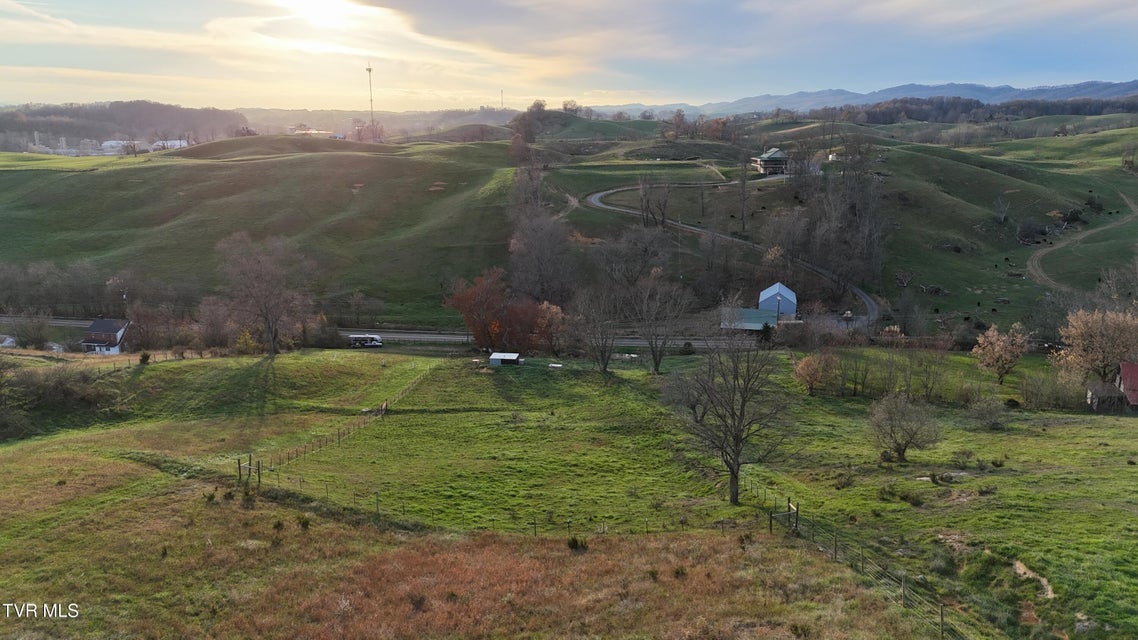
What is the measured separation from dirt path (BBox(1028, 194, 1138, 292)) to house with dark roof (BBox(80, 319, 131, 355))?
398ft

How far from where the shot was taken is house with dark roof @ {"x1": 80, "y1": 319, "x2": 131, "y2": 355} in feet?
234

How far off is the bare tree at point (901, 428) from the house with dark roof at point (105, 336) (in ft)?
263

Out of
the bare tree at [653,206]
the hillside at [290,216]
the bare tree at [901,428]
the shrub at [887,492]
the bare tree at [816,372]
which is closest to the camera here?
the shrub at [887,492]

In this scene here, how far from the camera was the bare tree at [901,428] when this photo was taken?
36.2 metres

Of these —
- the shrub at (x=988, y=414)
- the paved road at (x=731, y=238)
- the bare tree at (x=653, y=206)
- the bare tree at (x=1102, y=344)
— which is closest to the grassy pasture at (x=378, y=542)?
the shrub at (x=988, y=414)

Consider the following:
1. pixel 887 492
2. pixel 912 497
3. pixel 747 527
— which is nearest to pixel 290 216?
pixel 747 527

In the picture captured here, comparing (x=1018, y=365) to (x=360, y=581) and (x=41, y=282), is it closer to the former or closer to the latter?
(x=360, y=581)

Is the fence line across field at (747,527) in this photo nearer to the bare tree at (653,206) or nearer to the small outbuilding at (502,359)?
the small outbuilding at (502,359)

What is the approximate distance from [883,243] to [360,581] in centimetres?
9257

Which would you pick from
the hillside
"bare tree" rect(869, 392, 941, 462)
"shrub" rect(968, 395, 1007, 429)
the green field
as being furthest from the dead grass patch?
the hillside

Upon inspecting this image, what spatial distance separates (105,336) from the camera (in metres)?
72.9

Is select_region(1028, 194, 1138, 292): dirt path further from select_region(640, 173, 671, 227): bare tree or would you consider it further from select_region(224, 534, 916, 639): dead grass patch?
select_region(224, 534, 916, 639): dead grass patch

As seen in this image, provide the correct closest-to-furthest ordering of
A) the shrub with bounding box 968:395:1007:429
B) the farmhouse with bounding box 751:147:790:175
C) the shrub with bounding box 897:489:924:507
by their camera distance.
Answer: the shrub with bounding box 897:489:924:507, the shrub with bounding box 968:395:1007:429, the farmhouse with bounding box 751:147:790:175

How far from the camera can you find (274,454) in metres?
38.7
